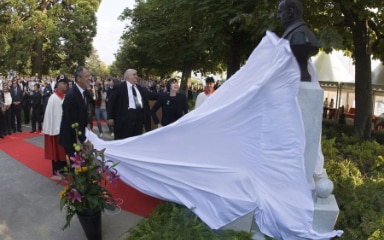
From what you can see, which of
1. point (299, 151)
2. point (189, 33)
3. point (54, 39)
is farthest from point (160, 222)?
point (54, 39)

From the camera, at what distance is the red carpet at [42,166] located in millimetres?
5145

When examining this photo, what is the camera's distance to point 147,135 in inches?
183

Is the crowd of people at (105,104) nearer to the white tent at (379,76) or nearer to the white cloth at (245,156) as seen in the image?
the white cloth at (245,156)

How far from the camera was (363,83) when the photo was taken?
32.6ft

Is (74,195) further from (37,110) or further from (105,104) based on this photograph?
(105,104)

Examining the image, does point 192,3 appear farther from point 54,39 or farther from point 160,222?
point 54,39

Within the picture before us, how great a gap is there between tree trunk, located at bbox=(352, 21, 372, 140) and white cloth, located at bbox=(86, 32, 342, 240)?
692 cm

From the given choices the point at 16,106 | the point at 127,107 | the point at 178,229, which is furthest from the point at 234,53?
the point at 178,229

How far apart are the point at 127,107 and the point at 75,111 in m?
1.09

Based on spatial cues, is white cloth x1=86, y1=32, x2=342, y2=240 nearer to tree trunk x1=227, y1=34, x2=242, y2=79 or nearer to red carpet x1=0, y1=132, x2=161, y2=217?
red carpet x1=0, y1=132, x2=161, y2=217

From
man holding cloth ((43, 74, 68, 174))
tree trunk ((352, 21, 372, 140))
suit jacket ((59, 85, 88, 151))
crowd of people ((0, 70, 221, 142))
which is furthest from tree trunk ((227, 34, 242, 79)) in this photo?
suit jacket ((59, 85, 88, 151))

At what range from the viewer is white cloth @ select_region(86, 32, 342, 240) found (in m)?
3.83

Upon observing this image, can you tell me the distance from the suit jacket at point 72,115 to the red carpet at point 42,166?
1.13 m

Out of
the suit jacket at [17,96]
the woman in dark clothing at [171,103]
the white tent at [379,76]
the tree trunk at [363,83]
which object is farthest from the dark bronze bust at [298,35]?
the white tent at [379,76]
